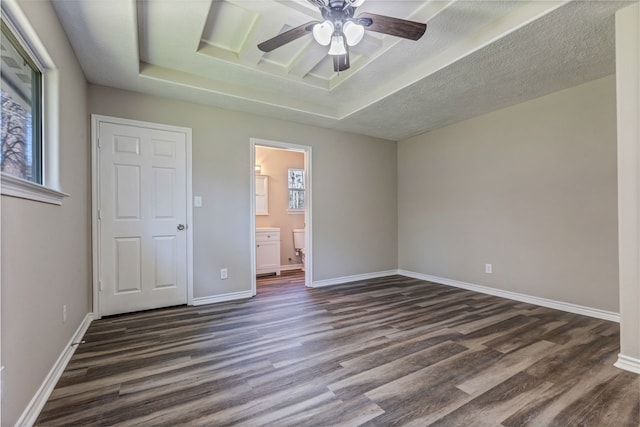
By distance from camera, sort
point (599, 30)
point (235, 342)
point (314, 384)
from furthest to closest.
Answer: point (235, 342)
point (599, 30)
point (314, 384)

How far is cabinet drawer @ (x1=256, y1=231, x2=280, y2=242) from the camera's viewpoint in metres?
5.04

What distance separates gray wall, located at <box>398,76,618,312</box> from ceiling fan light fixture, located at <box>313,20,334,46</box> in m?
2.87

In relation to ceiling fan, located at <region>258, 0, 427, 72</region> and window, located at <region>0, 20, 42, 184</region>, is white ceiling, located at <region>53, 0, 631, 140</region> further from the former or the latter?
window, located at <region>0, 20, 42, 184</region>

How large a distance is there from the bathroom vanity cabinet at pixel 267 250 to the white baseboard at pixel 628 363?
13.9ft

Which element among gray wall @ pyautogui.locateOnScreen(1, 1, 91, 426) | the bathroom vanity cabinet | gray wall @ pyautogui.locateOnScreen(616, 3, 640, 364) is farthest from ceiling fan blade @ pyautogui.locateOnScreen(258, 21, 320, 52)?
the bathroom vanity cabinet

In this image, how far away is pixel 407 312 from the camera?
313cm

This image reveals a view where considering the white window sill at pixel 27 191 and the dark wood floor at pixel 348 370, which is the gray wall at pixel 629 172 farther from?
the white window sill at pixel 27 191

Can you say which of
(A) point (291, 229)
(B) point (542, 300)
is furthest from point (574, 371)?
(A) point (291, 229)

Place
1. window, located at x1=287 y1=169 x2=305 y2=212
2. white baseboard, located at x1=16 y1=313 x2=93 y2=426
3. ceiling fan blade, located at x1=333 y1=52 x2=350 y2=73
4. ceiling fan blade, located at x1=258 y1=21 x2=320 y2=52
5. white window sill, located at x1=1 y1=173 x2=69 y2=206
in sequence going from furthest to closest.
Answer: window, located at x1=287 y1=169 x2=305 y2=212, ceiling fan blade, located at x1=333 y1=52 x2=350 y2=73, ceiling fan blade, located at x1=258 y1=21 x2=320 y2=52, white baseboard, located at x1=16 y1=313 x2=93 y2=426, white window sill, located at x1=1 y1=173 x2=69 y2=206

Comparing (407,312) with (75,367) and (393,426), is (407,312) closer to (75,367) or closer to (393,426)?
(393,426)

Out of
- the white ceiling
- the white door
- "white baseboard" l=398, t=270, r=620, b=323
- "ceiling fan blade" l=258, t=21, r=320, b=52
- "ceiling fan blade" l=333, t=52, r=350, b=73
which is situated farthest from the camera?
the white door

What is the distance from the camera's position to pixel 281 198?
5.85 metres

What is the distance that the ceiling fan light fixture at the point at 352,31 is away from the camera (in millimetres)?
1867

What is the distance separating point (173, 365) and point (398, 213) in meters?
4.18
